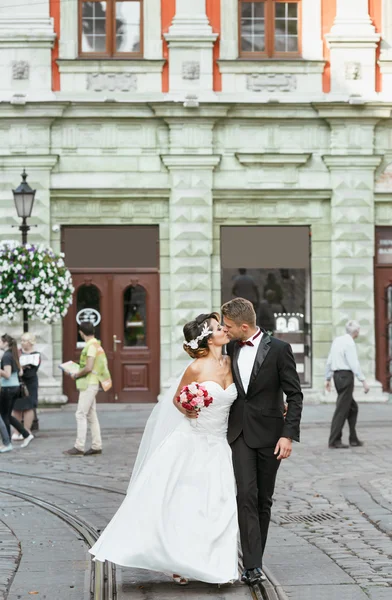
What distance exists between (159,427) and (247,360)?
798 mm

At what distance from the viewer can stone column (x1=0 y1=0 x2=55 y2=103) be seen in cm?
2216

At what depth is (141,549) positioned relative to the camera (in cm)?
763

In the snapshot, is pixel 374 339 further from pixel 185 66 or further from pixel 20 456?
pixel 20 456

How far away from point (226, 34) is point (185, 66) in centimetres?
103

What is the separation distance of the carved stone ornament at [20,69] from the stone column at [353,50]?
5.68m

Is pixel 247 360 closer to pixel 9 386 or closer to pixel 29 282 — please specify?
pixel 9 386

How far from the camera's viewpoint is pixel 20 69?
2219cm

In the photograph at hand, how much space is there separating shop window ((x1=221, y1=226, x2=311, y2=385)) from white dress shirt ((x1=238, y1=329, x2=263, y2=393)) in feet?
48.1

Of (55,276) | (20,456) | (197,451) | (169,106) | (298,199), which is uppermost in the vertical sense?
(169,106)

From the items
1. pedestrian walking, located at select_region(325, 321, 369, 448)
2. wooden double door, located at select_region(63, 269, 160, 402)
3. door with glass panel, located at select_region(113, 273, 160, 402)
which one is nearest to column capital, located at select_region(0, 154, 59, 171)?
wooden double door, located at select_region(63, 269, 160, 402)

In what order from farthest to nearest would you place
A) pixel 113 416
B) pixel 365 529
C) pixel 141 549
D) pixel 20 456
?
pixel 113 416 → pixel 20 456 → pixel 365 529 → pixel 141 549

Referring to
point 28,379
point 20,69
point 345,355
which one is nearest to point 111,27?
point 20,69

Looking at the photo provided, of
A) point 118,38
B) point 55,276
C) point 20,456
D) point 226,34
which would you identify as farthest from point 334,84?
point 20,456

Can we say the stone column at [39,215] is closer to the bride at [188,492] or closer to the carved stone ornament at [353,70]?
the carved stone ornament at [353,70]
